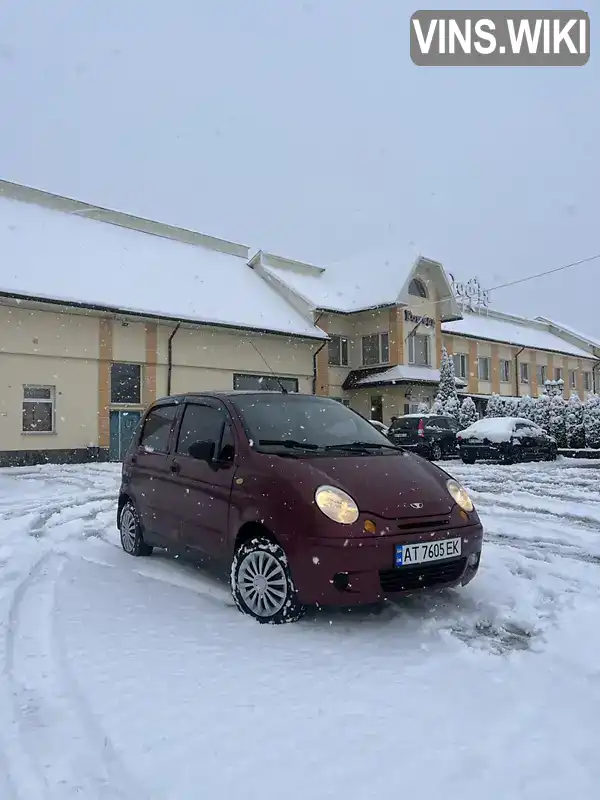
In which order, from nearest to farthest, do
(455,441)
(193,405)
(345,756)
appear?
1. (345,756)
2. (193,405)
3. (455,441)

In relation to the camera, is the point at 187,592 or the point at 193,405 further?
the point at 193,405

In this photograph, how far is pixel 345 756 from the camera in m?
2.80

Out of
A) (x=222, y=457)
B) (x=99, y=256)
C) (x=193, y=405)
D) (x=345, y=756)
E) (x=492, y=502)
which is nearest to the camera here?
(x=345, y=756)

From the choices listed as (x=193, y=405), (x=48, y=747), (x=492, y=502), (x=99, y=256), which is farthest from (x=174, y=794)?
(x=99, y=256)

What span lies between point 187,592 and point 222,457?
110cm

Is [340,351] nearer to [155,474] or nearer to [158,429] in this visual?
[158,429]

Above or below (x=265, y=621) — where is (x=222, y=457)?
above

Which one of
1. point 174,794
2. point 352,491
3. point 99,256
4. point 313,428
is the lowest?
point 174,794

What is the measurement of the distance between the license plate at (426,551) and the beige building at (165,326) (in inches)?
679

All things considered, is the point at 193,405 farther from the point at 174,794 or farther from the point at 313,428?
the point at 174,794

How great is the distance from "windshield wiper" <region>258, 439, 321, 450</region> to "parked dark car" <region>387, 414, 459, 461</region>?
15969 millimetres

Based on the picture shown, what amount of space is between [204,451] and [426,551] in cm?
190

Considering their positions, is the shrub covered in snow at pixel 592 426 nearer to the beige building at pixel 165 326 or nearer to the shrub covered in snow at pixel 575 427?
the shrub covered in snow at pixel 575 427

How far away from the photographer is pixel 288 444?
5090 millimetres
